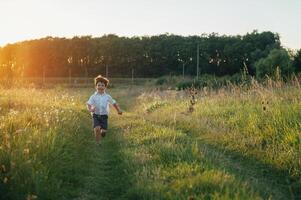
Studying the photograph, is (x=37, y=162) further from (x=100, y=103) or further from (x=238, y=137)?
(x=100, y=103)

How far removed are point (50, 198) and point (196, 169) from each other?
7.66ft

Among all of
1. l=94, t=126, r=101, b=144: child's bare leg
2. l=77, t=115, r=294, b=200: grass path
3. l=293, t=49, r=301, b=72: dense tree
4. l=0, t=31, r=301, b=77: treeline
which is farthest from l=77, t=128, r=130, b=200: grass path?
l=0, t=31, r=301, b=77: treeline

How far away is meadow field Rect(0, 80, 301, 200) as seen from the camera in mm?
7262

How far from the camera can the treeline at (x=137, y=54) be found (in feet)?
313

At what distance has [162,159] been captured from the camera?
916cm

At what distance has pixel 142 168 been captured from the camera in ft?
28.4

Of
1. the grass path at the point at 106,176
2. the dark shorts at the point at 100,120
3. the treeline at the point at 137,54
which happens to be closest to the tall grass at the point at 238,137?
the grass path at the point at 106,176

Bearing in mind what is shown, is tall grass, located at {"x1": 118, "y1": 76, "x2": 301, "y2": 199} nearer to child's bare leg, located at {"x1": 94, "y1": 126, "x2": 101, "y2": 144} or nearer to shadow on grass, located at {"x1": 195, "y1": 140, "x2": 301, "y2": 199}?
shadow on grass, located at {"x1": 195, "y1": 140, "x2": 301, "y2": 199}

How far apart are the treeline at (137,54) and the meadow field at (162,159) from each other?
80.0 metres

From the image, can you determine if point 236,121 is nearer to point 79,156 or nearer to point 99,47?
point 79,156

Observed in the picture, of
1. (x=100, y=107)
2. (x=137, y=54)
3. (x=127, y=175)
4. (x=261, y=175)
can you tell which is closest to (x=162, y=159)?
(x=127, y=175)

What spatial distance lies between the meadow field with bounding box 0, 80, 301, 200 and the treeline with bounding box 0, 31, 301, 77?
80.0 metres

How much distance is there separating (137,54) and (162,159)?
96679 millimetres

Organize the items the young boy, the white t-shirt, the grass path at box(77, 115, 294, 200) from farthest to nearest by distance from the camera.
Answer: the white t-shirt, the young boy, the grass path at box(77, 115, 294, 200)
